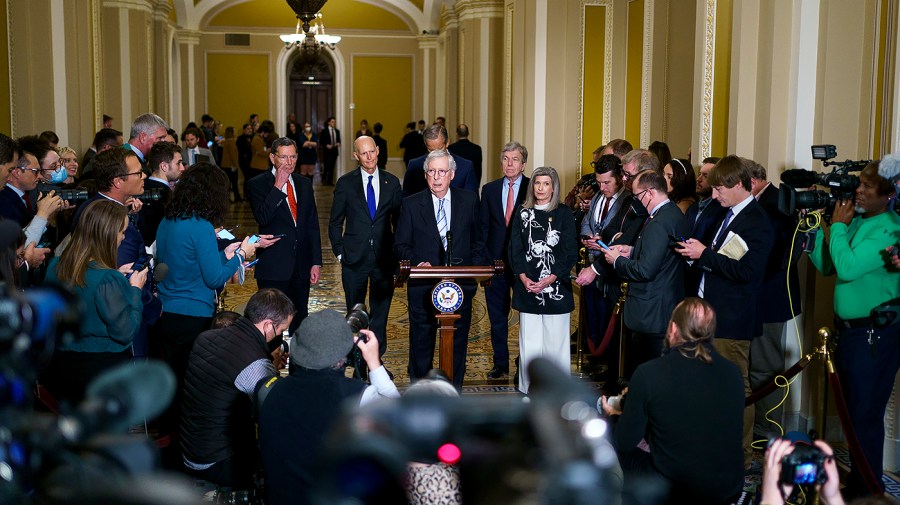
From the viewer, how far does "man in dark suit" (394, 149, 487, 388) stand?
5.75 meters

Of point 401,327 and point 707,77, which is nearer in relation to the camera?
point 707,77

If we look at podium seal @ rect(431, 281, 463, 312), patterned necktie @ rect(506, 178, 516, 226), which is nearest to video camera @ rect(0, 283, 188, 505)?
podium seal @ rect(431, 281, 463, 312)

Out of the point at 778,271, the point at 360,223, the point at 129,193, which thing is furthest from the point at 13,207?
the point at 778,271

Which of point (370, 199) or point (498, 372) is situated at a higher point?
point (370, 199)

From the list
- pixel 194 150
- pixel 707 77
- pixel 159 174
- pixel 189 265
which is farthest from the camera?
pixel 194 150

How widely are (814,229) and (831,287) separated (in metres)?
0.84

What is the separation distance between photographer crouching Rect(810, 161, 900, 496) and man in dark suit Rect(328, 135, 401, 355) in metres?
2.99

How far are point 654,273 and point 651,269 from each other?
0.05 m

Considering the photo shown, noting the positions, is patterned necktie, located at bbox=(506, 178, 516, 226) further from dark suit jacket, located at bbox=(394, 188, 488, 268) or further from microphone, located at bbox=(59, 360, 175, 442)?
microphone, located at bbox=(59, 360, 175, 442)

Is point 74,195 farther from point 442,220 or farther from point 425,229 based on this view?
point 442,220

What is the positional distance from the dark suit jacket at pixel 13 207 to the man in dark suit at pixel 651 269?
3360 millimetres

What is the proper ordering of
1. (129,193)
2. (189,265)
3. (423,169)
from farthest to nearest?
(423,169), (129,193), (189,265)

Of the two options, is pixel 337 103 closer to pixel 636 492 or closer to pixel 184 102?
pixel 184 102

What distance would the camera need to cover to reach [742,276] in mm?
4793
